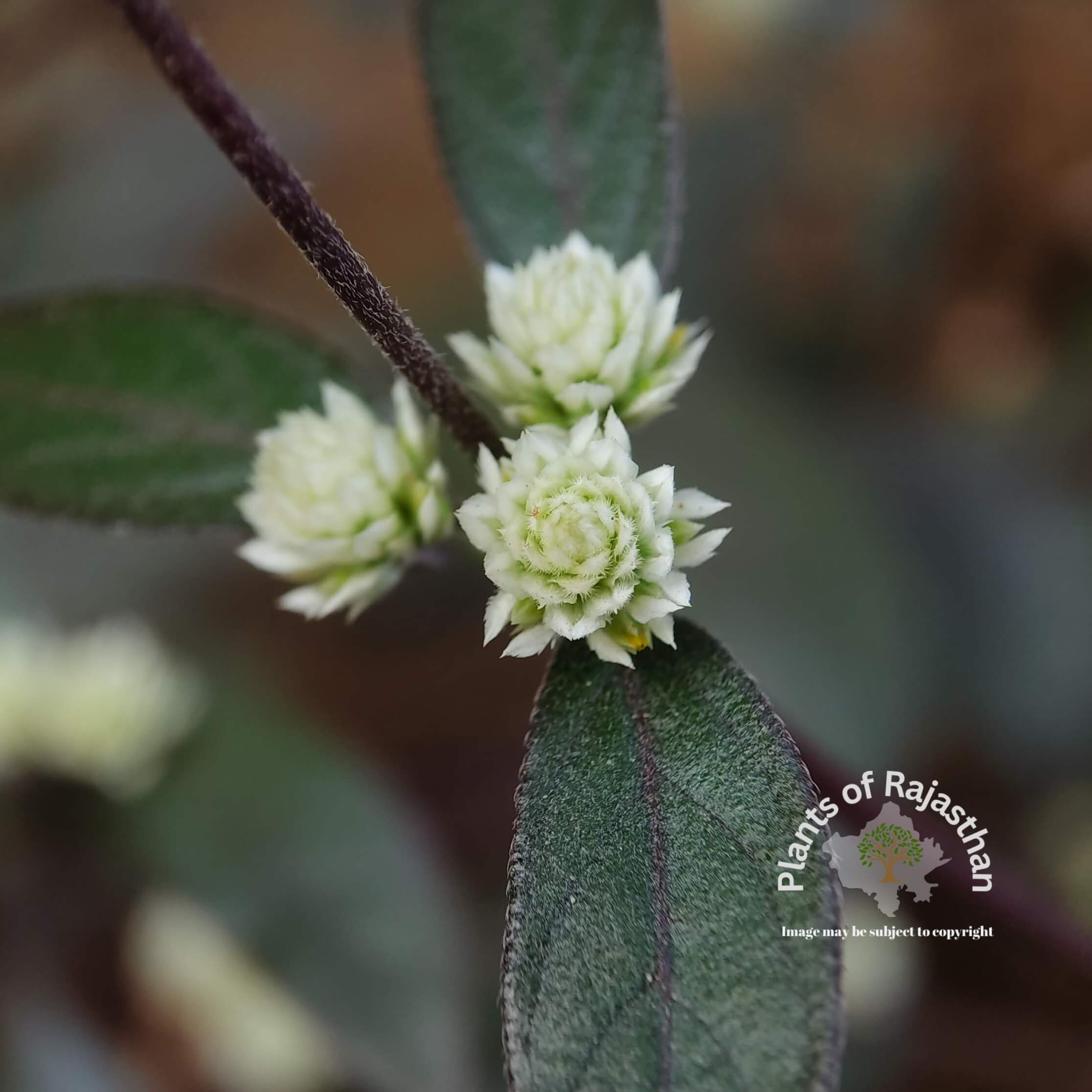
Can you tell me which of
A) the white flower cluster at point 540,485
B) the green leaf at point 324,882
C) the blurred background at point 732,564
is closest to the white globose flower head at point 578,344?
the white flower cluster at point 540,485

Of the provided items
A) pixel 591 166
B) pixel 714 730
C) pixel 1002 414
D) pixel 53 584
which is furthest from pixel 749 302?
pixel 714 730

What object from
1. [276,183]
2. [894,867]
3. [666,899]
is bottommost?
[666,899]

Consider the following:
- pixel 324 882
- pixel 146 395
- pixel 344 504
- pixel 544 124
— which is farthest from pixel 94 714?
pixel 544 124

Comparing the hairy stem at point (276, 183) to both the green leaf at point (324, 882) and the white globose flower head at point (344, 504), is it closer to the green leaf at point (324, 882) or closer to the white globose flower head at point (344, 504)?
the white globose flower head at point (344, 504)

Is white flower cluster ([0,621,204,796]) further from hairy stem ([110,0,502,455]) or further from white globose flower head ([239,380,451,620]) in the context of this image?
hairy stem ([110,0,502,455])

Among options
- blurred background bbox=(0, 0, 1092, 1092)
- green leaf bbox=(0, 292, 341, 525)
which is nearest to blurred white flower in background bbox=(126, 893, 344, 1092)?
blurred background bbox=(0, 0, 1092, 1092)

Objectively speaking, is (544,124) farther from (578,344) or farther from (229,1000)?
(229,1000)

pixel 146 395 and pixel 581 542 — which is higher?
pixel 146 395

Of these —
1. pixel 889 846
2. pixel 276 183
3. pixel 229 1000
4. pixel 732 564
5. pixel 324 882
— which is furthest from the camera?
pixel 732 564
